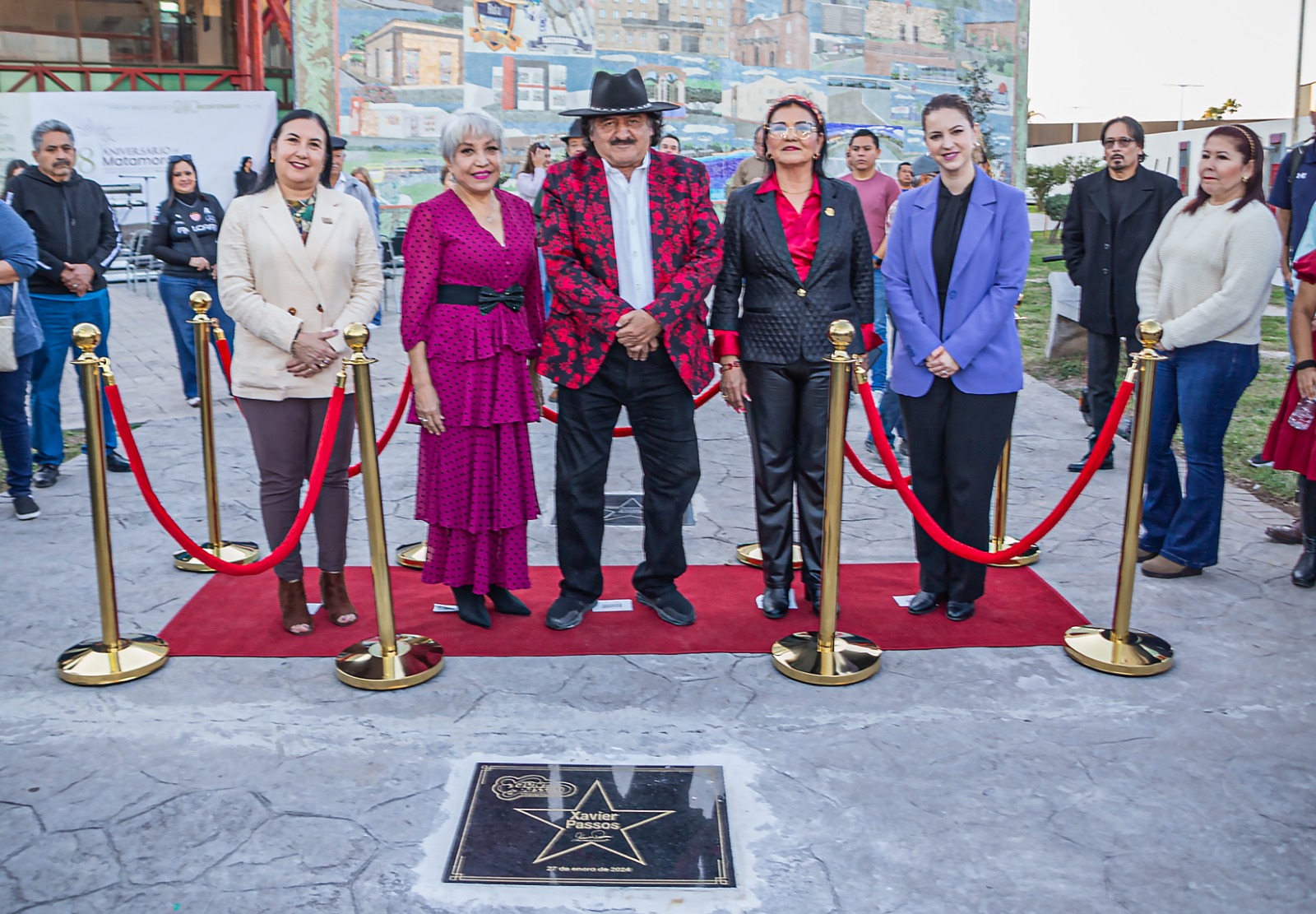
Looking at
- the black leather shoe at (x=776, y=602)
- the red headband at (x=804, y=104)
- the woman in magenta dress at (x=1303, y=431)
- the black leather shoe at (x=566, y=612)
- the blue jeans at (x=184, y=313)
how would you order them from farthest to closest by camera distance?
the blue jeans at (x=184, y=313) < the woman in magenta dress at (x=1303, y=431) < the black leather shoe at (x=776, y=602) < the black leather shoe at (x=566, y=612) < the red headband at (x=804, y=104)

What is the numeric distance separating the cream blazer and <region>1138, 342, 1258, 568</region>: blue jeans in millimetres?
3258

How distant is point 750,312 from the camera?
437 centimetres

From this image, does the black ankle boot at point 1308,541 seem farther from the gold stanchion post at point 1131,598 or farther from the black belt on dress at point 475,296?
the black belt on dress at point 475,296

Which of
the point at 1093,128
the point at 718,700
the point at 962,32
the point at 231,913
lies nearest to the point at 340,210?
the point at 718,700

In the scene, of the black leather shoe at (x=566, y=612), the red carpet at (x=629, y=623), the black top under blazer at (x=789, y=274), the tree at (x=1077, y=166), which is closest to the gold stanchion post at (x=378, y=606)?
the red carpet at (x=629, y=623)

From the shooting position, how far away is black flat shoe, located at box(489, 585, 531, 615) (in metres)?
4.59

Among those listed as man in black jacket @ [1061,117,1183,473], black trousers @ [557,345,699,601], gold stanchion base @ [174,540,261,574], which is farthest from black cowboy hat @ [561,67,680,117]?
man in black jacket @ [1061,117,1183,473]

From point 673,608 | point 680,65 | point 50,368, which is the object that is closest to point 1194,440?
point 673,608

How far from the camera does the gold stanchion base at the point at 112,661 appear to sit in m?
3.94

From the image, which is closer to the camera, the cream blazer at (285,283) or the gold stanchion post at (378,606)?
the gold stanchion post at (378,606)

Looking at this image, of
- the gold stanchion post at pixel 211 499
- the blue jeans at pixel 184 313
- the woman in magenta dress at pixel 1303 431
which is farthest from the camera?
the blue jeans at pixel 184 313

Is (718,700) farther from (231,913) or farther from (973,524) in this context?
(231,913)

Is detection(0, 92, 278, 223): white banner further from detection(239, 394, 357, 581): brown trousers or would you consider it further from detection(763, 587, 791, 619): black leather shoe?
detection(763, 587, 791, 619): black leather shoe

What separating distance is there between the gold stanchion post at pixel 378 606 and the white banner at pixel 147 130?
42.2 feet
